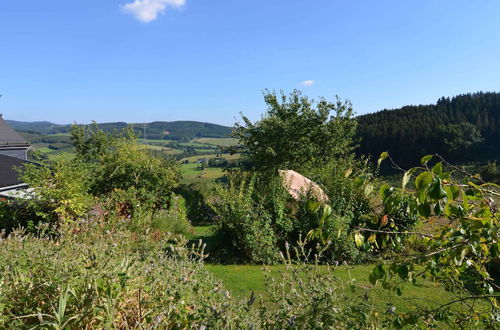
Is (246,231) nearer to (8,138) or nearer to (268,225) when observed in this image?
(268,225)

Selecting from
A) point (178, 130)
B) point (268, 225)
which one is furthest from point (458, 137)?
point (178, 130)

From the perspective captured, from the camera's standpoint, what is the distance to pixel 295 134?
18359mm

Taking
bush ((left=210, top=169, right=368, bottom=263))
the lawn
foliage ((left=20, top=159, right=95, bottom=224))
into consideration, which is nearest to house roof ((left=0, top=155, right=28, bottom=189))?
foliage ((left=20, top=159, right=95, bottom=224))

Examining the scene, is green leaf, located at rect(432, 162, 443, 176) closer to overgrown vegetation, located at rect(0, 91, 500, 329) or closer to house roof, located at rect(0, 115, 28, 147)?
overgrown vegetation, located at rect(0, 91, 500, 329)

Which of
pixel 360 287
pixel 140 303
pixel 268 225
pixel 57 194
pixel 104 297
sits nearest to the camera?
pixel 104 297

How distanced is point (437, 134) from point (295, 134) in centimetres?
4306

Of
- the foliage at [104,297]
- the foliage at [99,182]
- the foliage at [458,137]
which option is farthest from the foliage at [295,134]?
the foliage at [458,137]

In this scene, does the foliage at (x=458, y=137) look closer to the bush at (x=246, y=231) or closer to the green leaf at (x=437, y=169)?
the bush at (x=246, y=231)

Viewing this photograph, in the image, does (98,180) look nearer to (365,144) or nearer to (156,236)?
(156,236)

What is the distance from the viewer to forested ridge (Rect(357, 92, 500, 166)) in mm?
51156

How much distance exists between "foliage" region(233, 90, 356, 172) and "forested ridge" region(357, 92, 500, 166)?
3282 centimetres

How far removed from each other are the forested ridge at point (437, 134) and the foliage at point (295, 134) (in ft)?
108

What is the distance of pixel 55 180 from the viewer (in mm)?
9266

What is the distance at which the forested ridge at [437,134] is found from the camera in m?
51.2
